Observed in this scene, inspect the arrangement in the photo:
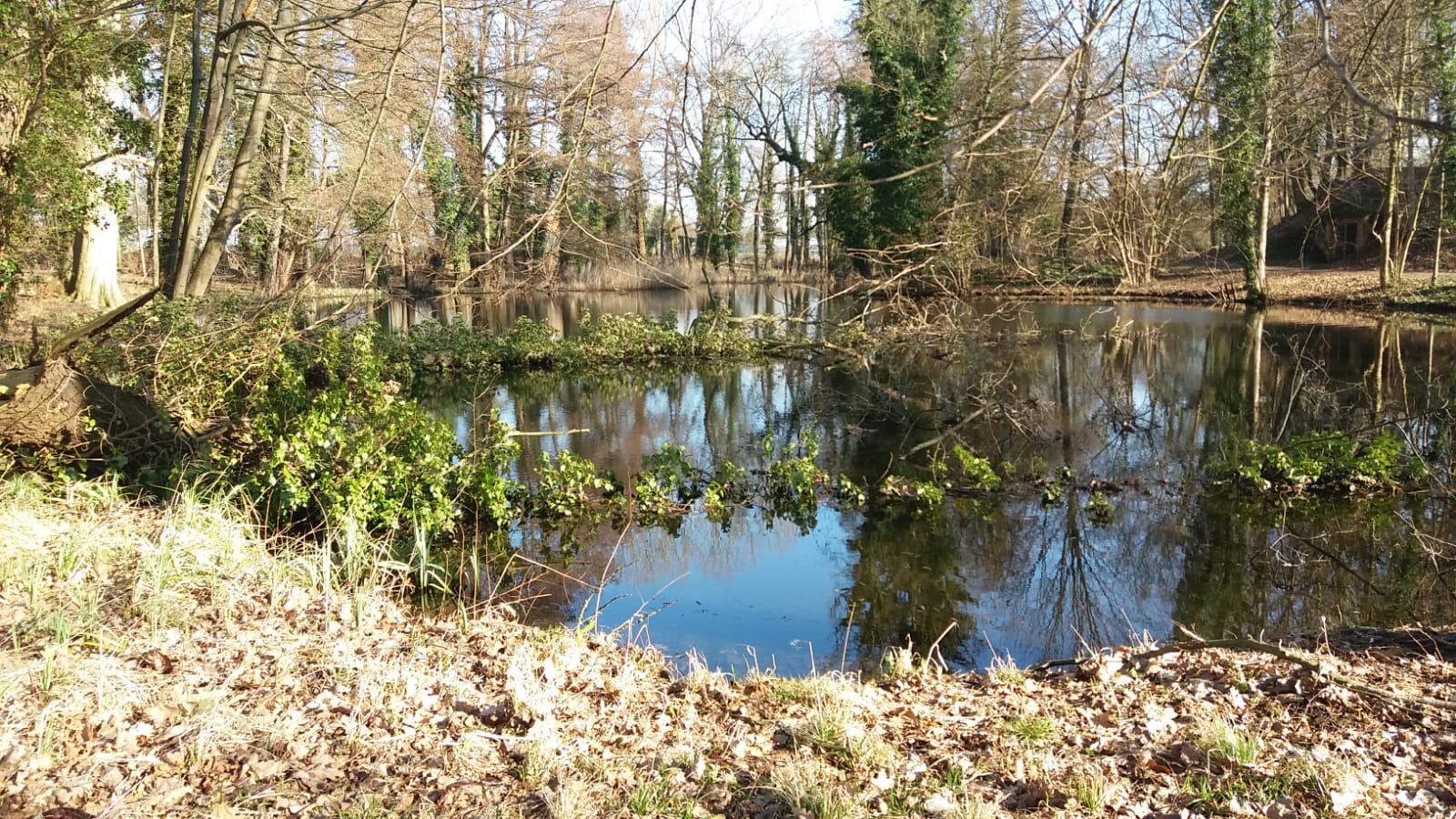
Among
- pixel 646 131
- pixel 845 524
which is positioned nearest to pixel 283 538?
pixel 646 131

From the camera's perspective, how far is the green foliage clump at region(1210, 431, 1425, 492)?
863 centimetres

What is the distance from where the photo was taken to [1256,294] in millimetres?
25125

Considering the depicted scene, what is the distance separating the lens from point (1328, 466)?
29.2 feet

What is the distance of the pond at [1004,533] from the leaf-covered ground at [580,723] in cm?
123

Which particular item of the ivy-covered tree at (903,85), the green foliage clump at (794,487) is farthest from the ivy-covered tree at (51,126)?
the ivy-covered tree at (903,85)

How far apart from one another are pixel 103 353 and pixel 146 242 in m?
17.2

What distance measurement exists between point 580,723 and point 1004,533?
5754 millimetres

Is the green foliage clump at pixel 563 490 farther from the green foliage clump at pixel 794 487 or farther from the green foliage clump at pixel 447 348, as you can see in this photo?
the green foliage clump at pixel 447 348

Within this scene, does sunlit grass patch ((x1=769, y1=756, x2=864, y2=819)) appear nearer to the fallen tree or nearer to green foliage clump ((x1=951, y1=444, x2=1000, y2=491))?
the fallen tree

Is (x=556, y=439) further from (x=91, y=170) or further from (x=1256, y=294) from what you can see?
(x=1256, y=294)

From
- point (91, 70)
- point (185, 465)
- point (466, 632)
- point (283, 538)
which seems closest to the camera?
point (466, 632)

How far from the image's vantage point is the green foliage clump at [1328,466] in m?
8.63

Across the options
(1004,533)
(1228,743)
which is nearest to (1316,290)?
(1004,533)

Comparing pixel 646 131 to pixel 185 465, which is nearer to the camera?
pixel 646 131
